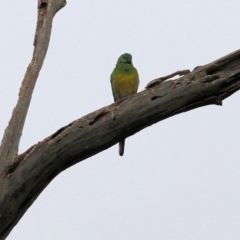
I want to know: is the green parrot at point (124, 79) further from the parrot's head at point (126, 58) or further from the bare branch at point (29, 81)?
the bare branch at point (29, 81)

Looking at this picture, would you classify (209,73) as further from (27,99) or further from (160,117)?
(27,99)

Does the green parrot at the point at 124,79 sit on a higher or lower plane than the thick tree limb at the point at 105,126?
higher

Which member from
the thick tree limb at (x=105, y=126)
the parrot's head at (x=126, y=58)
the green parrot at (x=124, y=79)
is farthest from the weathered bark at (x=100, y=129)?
the parrot's head at (x=126, y=58)

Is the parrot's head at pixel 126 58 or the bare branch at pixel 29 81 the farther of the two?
the parrot's head at pixel 126 58

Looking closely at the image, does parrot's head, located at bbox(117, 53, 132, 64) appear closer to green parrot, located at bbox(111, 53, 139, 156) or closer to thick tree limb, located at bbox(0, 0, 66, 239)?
green parrot, located at bbox(111, 53, 139, 156)

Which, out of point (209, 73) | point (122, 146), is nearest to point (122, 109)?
point (209, 73)

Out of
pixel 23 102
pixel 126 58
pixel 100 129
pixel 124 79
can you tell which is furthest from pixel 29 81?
pixel 126 58

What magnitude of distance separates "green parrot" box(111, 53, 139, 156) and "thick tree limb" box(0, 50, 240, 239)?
2646mm

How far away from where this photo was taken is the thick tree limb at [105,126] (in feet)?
14.8

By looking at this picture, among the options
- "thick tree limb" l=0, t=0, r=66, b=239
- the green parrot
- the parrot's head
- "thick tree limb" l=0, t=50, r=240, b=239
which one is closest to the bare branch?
"thick tree limb" l=0, t=0, r=66, b=239

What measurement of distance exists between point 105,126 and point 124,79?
9.28ft

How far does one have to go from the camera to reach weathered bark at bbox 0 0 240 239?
4.50 meters

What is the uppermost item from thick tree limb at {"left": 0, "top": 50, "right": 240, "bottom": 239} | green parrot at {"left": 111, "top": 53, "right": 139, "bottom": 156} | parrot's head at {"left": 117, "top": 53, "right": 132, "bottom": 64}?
parrot's head at {"left": 117, "top": 53, "right": 132, "bottom": 64}

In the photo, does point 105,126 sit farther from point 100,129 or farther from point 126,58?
point 126,58
